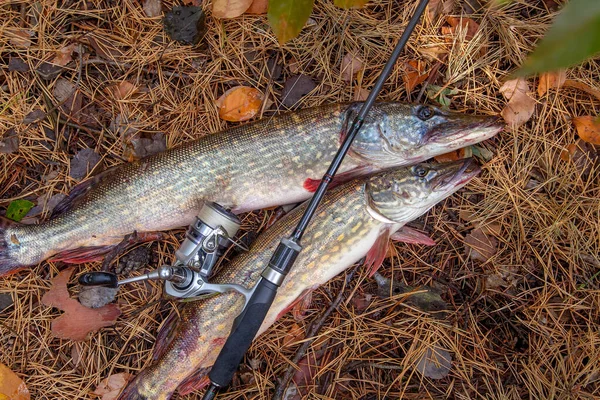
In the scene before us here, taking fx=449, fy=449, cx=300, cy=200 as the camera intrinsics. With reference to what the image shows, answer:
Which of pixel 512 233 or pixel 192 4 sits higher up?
pixel 192 4

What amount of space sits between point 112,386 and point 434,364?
1.98m

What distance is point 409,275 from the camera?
9.52 ft

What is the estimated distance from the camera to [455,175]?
260 centimetres

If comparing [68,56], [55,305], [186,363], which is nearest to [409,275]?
[186,363]

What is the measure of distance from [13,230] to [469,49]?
10.0 feet

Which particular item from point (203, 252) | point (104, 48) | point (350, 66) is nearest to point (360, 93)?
point (350, 66)

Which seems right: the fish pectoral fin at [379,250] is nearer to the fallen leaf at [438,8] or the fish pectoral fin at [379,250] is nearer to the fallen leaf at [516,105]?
the fallen leaf at [516,105]

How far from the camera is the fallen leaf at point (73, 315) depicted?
9.16ft

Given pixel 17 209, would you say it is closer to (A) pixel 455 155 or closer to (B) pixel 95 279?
(B) pixel 95 279

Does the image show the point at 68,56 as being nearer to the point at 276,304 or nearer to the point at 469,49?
the point at 276,304

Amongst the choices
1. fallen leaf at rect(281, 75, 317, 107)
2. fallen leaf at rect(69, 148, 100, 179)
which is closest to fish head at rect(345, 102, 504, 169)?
fallen leaf at rect(281, 75, 317, 107)

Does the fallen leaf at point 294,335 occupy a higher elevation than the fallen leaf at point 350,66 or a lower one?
lower

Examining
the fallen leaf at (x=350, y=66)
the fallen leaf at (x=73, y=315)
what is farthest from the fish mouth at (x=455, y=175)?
the fallen leaf at (x=73, y=315)

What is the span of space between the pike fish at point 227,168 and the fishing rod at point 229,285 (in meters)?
0.25
